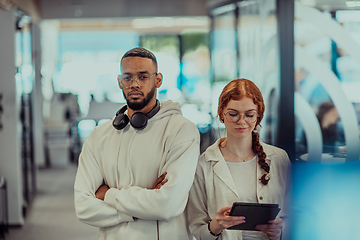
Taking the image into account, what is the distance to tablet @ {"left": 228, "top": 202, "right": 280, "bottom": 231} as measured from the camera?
136 centimetres

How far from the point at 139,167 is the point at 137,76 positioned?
39 cm

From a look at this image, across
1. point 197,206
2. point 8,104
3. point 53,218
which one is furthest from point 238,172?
point 53,218

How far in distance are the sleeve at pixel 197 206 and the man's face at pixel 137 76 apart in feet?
1.28

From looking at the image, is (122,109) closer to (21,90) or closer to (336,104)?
(336,104)

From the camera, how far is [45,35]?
972cm

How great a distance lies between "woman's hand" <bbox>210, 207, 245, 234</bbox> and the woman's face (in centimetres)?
32

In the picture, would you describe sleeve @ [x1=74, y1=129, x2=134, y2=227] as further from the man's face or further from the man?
the man's face

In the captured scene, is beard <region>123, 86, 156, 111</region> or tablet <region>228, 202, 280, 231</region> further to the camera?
beard <region>123, 86, 156, 111</region>

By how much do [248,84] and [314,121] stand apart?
1476mm

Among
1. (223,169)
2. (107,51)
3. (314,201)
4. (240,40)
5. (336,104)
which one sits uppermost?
(107,51)

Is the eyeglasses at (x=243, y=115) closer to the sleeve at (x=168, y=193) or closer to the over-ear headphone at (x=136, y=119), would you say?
the sleeve at (x=168, y=193)

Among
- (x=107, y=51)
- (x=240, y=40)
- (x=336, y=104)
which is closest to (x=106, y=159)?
(x=336, y=104)

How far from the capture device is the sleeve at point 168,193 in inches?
57.6

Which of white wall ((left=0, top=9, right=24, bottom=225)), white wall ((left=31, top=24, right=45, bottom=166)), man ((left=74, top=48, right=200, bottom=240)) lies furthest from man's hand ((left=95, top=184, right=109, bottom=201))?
white wall ((left=31, top=24, right=45, bottom=166))
